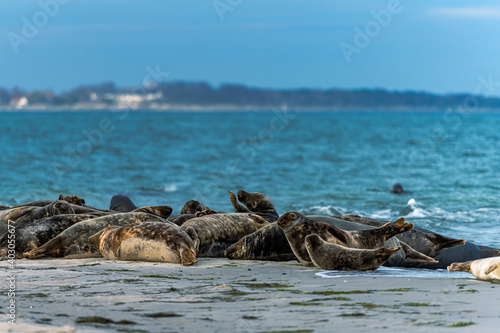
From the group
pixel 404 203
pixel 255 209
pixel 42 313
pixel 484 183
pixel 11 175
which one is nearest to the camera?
pixel 42 313

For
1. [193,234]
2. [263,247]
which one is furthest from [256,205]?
[193,234]

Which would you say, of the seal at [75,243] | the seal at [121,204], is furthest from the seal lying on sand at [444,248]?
the seal at [121,204]

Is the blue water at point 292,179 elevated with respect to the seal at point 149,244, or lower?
elevated

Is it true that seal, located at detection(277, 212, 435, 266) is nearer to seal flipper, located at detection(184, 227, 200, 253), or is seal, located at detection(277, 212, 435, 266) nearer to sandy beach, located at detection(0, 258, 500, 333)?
sandy beach, located at detection(0, 258, 500, 333)

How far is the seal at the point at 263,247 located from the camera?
7.95 meters

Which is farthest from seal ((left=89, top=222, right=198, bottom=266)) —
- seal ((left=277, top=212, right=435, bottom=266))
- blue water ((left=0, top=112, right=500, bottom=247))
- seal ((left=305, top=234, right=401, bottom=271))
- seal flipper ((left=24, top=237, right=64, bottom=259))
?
blue water ((left=0, top=112, right=500, bottom=247))

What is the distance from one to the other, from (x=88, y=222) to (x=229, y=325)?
4.36m

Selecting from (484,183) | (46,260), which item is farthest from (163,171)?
(46,260)

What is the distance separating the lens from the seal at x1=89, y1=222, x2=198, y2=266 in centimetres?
738

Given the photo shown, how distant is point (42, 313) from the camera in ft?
15.5

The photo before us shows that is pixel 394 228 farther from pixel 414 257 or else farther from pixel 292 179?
pixel 292 179

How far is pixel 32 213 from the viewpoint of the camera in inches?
370

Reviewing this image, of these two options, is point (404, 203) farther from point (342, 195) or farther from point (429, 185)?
point (429, 185)

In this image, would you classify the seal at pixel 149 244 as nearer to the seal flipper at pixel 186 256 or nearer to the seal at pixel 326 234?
the seal flipper at pixel 186 256
